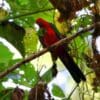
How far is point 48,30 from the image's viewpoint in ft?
4.92

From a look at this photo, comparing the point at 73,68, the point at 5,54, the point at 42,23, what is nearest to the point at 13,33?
the point at 5,54

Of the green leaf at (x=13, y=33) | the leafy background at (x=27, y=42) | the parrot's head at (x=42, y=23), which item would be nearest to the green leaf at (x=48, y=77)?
the leafy background at (x=27, y=42)

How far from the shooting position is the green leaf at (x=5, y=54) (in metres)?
1.10

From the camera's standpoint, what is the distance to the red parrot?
1.05 m

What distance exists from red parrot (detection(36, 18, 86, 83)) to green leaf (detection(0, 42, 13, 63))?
0.39 feet

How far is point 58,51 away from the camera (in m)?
1.25

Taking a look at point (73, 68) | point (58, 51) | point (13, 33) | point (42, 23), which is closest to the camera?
point (13, 33)

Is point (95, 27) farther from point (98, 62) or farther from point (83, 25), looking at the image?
point (83, 25)

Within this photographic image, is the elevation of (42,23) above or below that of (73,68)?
above

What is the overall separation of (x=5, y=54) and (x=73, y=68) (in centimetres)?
22

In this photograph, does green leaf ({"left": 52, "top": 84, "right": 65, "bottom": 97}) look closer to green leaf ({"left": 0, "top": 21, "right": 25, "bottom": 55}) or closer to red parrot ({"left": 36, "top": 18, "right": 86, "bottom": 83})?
red parrot ({"left": 36, "top": 18, "right": 86, "bottom": 83})

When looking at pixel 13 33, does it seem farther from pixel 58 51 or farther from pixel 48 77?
pixel 58 51

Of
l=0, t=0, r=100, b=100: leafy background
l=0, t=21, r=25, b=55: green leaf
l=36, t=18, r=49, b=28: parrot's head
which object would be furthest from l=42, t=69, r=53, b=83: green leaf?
l=36, t=18, r=49, b=28: parrot's head

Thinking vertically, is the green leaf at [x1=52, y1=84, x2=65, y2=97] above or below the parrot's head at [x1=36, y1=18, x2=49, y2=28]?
below
